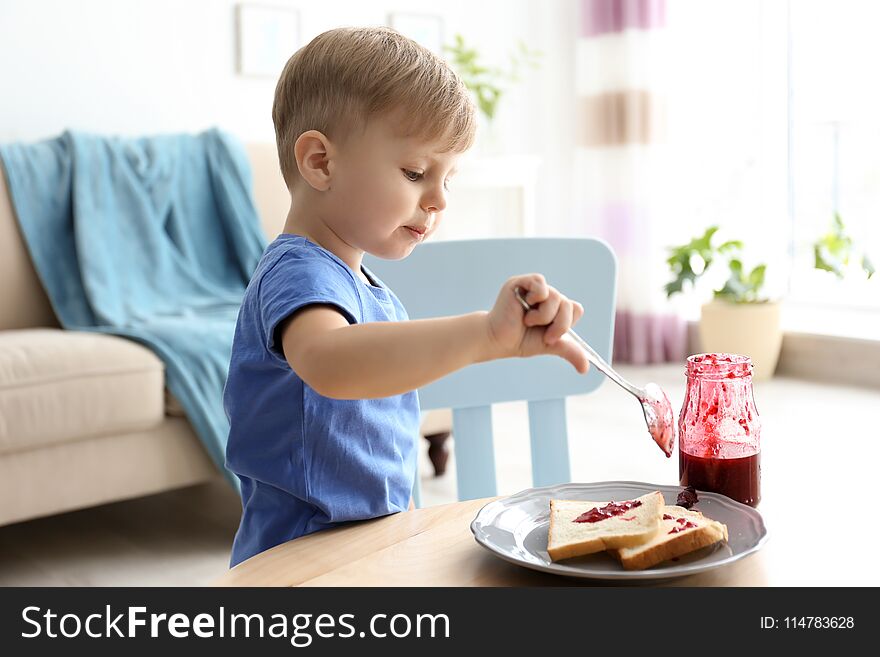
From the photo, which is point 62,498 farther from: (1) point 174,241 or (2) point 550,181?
(2) point 550,181

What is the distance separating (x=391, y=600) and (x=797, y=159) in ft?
14.0

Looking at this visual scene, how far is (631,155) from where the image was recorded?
14.5 ft

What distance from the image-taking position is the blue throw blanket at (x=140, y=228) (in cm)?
280

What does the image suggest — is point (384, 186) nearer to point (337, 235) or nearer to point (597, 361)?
point (337, 235)

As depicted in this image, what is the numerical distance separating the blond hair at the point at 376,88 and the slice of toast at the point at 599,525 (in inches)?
13.2

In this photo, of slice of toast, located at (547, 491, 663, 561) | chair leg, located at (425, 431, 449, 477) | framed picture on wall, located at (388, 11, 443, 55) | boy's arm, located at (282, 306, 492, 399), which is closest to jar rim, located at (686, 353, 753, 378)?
slice of toast, located at (547, 491, 663, 561)

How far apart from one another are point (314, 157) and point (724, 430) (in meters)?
0.41

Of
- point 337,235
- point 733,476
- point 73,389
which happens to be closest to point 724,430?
point 733,476

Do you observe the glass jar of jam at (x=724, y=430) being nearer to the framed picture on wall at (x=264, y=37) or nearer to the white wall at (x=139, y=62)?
the white wall at (x=139, y=62)

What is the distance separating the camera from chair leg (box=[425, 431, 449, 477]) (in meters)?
2.87

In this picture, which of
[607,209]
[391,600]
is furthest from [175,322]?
[607,209]

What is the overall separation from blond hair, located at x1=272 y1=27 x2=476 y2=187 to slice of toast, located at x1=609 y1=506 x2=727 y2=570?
14.9 inches

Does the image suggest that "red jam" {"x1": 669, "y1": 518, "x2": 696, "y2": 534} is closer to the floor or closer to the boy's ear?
the boy's ear

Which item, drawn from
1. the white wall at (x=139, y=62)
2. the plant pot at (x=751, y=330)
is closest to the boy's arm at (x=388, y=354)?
the white wall at (x=139, y=62)
